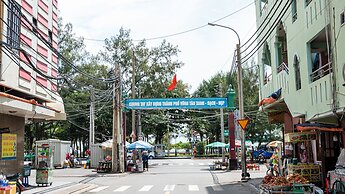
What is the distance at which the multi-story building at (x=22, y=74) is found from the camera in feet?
55.4

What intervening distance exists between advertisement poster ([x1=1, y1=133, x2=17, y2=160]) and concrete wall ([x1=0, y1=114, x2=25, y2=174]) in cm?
22

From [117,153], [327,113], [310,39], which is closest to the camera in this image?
[327,113]

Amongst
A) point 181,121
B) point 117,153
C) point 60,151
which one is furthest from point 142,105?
point 181,121

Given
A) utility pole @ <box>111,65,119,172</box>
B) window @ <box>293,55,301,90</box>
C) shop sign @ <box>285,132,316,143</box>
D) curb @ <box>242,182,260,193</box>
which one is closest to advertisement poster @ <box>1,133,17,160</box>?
utility pole @ <box>111,65,119,172</box>

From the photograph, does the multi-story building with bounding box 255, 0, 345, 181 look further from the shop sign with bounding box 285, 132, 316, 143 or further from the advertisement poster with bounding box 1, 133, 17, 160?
the advertisement poster with bounding box 1, 133, 17, 160

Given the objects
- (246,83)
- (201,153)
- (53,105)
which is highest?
(246,83)

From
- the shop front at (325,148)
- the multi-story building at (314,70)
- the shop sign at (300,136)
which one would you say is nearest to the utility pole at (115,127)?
→ the multi-story building at (314,70)

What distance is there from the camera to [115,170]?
31625 mm

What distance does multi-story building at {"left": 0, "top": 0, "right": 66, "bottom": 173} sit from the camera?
→ 1688 centimetres

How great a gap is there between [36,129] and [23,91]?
40.5 meters

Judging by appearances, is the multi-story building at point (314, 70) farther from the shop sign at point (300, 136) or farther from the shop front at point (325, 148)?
the shop sign at point (300, 136)

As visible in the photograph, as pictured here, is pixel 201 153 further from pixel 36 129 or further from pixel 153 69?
pixel 36 129

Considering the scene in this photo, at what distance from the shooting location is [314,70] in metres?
18.5

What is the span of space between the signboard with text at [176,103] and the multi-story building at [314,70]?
10.6 meters
